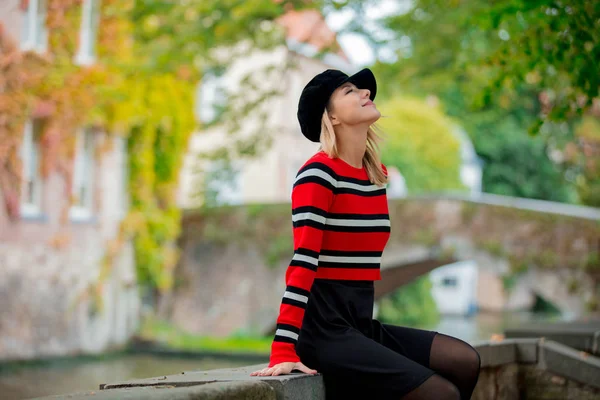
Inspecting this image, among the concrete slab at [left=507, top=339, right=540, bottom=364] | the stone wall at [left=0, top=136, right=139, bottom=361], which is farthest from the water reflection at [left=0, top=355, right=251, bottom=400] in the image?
the concrete slab at [left=507, top=339, right=540, bottom=364]

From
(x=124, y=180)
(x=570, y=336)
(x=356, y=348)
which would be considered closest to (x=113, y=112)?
(x=124, y=180)

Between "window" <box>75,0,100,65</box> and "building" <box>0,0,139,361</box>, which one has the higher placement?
"window" <box>75,0,100,65</box>

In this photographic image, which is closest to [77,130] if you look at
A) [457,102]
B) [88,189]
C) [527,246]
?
[88,189]

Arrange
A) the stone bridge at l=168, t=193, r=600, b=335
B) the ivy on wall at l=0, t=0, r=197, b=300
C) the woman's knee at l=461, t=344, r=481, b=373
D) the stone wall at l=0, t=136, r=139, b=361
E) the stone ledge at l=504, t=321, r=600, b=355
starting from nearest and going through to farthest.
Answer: the woman's knee at l=461, t=344, r=481, b=373, the stone ledge at l=504, t=321, r=600, b=355, the ivy on wall at l=0, t=0, r=197, b=300, the stone wall at l=0, t=136, r=139, b=361, the stone bridge at l=168, t=193, r=600, b=335

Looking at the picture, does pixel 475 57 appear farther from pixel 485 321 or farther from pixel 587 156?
pixel 485 321

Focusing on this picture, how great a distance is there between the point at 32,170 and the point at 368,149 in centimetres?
1410

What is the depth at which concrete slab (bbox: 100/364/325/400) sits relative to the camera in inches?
127

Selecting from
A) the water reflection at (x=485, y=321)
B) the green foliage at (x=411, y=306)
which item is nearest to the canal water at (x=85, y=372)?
the green foliage at (x=411, y=306)

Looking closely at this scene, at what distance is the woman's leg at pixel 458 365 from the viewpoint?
11.4 ft

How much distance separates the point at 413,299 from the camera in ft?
85.8

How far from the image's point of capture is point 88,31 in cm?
1767

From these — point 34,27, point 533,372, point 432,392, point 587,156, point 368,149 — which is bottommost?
point 533,372

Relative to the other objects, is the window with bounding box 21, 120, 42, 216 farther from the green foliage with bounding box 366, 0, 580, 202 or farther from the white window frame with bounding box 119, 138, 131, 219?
the green foliage with bounding box 366, 0, 580, 202

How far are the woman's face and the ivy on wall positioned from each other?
9004mm
